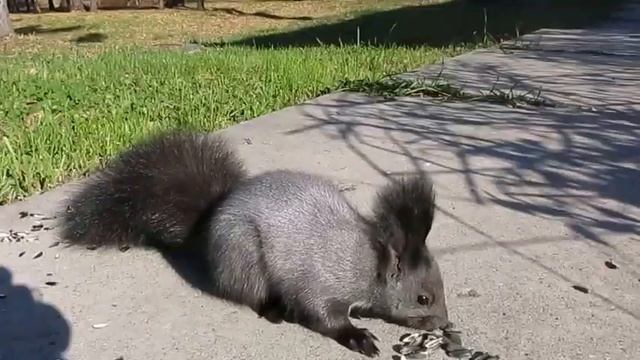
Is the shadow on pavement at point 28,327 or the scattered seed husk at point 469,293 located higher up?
the shadow on pavement at point 28,327

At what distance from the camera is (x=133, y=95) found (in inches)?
263

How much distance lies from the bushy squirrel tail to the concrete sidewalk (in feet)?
0.37

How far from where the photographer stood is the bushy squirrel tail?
3221 millimetres

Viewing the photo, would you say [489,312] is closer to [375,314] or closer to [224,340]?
[375,314]

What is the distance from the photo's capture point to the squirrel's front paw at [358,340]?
269 centimetres

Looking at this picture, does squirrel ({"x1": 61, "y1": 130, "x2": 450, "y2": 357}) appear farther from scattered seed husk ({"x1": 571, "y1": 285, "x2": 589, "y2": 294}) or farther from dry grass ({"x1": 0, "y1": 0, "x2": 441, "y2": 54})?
dry grass ({"x1": 0, "y1": 0, "x2": 441, "y2": 54})

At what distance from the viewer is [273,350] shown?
2.71 m

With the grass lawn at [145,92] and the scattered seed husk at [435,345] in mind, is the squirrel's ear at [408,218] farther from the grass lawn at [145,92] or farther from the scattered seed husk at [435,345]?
the grass lawn at [145,92]

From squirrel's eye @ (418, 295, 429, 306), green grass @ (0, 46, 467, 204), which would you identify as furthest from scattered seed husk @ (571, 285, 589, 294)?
green grass @ (0, 46, 467, 204)

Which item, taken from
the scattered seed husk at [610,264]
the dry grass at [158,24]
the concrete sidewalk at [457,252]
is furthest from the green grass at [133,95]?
the dry grass at [158,24]

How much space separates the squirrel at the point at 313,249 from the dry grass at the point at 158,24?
1195 centimetres

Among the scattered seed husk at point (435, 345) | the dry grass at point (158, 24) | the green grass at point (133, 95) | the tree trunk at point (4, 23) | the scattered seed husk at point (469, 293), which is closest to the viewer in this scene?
the scattered seed husk at point (435, 345)

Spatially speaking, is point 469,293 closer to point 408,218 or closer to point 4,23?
point 408,218

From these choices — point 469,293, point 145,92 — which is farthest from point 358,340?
point 145,92
